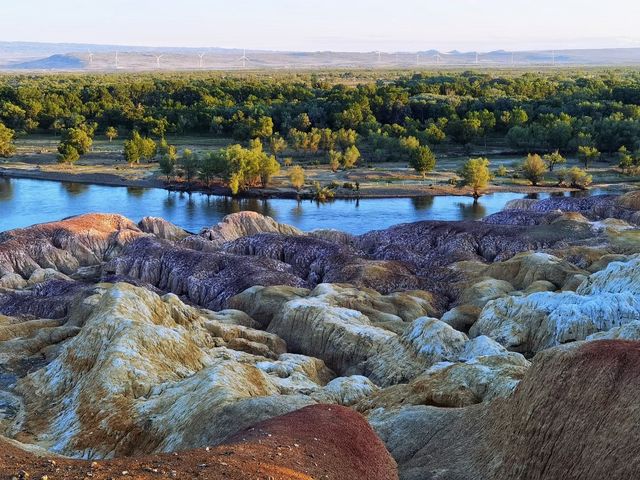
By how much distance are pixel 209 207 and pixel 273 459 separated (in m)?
91.9

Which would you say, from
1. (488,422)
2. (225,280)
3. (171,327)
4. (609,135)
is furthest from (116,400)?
(609,135)

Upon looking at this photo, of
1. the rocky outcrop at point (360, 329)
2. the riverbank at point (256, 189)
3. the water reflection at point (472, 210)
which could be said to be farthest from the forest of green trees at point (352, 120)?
the rocky outcrop at point (360, 329)

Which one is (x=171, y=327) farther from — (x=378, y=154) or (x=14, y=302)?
(x=378, y=154)

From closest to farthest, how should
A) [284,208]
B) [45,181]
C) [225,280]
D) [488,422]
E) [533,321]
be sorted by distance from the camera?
[488,422]
[533,321]
[225,280]
[284,208]
[45,181]

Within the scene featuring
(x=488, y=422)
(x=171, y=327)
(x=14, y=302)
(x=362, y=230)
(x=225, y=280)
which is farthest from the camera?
(x=362, y=230)

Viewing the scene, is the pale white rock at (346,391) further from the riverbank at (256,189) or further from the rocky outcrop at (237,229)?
the riverbank at (256,189)

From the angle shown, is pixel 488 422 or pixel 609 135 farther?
pixel 609 135

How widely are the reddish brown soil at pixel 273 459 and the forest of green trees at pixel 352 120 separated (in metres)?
102

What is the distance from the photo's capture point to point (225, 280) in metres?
58.9

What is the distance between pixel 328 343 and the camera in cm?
4453

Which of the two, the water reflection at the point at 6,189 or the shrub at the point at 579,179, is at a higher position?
the shrub at the point at 579,179

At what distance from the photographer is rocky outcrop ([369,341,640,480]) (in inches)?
903

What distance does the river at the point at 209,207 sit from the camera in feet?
330

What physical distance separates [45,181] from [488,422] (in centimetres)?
11385
